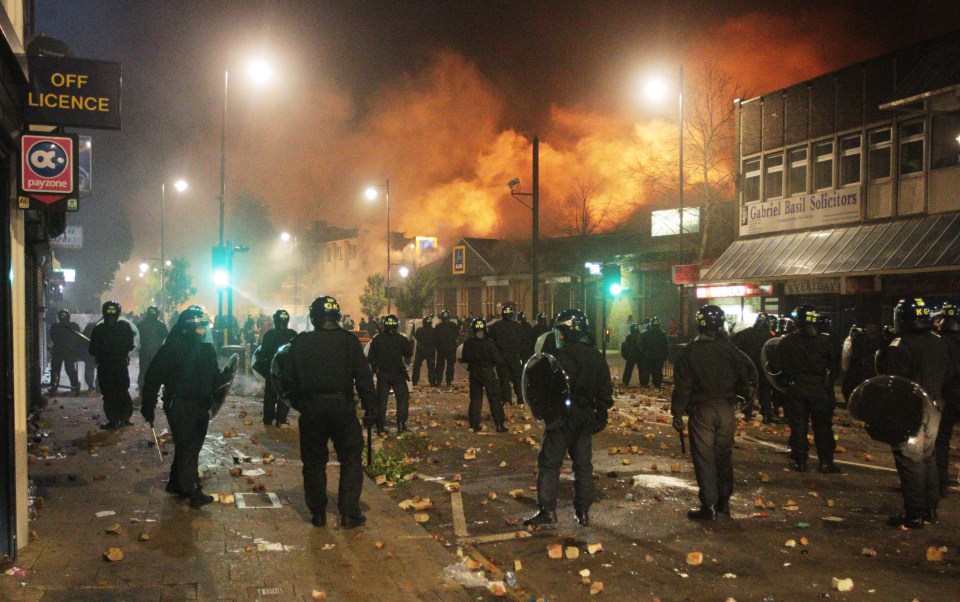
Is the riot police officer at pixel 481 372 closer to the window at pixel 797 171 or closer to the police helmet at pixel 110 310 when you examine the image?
the police helmet at pixel 110 310

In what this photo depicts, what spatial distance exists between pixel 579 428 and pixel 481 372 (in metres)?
5.58

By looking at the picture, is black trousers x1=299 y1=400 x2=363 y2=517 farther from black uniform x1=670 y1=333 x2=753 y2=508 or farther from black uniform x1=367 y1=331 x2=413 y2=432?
black uniform x1=367 y1=331 x2=413 y2=432

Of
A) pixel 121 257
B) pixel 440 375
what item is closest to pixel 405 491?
pixel 440 375

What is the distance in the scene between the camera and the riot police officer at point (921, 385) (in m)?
7.00

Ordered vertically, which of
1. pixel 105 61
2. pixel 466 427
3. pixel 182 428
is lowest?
pixel 466 427

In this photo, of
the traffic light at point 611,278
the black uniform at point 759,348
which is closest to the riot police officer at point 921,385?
the black uniform at point 759,348

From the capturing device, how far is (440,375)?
21.5m

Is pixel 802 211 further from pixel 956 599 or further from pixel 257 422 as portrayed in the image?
pixel 956 599

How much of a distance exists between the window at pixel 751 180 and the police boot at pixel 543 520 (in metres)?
22.9

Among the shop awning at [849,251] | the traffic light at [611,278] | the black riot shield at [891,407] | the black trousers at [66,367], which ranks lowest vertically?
the black trousers at [66,367]

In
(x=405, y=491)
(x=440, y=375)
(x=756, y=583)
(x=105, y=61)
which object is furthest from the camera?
(x=440, y=375)

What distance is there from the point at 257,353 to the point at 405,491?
509 cm

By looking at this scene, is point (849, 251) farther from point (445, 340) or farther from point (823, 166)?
point (445, 340)

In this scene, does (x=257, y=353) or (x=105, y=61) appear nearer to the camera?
(x=105, y=61)
